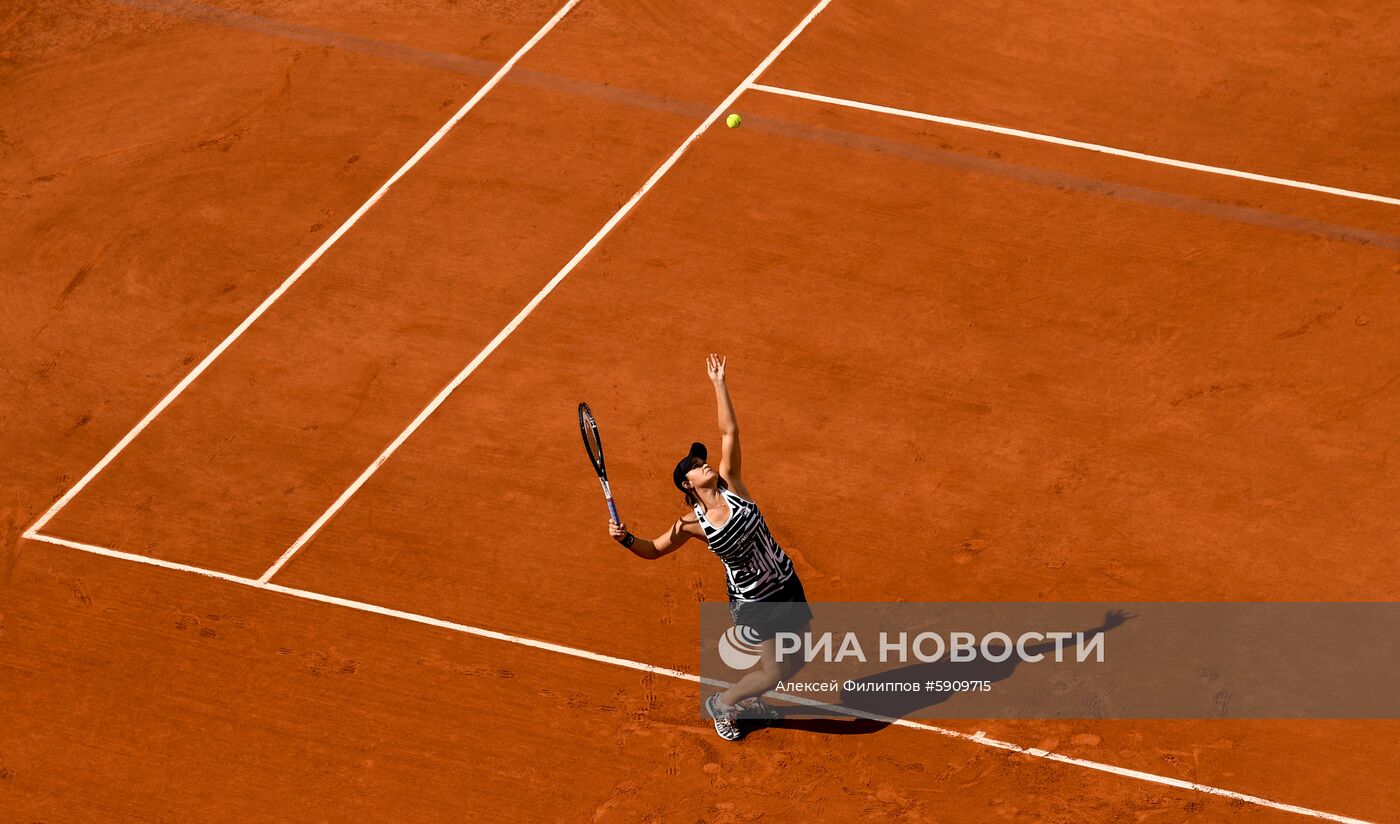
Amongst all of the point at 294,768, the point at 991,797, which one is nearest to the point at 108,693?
the point at 294,768

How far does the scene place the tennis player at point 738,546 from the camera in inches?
379

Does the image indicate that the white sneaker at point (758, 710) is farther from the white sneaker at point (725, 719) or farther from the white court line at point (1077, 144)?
the white court line at point (1077, 144)

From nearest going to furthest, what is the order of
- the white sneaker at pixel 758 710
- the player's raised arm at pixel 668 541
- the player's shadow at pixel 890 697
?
the player's raised arm at pixel 668 541, the white sneaker at pixel 758 710, the player's shadow at pixel 890 697

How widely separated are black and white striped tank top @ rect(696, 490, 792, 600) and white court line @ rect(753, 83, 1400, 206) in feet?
25.2

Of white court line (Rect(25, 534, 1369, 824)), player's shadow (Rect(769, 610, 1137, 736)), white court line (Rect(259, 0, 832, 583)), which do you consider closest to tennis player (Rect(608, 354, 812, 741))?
player's shadow (Rect(769, 610, 1137, 736))

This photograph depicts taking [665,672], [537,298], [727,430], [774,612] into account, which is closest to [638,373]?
[537,298]

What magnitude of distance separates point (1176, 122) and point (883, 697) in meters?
8.16

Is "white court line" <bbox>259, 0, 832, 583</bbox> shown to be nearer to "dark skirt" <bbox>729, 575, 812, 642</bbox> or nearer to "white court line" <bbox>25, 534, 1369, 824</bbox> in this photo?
"white court line" <bbox>25, 534, 1369, 824</bbox>

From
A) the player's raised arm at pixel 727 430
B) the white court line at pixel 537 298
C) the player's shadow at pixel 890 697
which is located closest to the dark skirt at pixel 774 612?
the player's raised arm at pixel 727 430

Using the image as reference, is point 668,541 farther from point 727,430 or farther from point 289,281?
point 289,281

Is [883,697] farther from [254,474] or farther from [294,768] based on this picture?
[254,474]

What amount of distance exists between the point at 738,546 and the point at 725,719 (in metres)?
1.74

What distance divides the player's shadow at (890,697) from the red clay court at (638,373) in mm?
145

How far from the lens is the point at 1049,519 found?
39.7 ft
